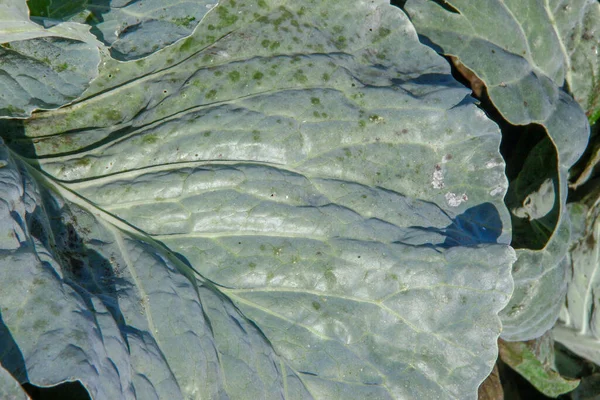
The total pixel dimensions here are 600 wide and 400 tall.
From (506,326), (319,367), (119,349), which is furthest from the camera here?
(506,326)

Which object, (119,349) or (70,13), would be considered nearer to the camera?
(119,349)

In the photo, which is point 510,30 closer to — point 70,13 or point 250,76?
point 250,76

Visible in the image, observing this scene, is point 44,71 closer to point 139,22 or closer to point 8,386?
point 139,22

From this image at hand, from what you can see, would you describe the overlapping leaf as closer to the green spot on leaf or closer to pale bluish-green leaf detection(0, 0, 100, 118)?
pale bluish-green leaf detection(0, 0, 100, 118)

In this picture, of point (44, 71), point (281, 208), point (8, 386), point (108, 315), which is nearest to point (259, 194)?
point (281, 208)

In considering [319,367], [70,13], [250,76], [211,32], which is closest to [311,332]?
[319,367]

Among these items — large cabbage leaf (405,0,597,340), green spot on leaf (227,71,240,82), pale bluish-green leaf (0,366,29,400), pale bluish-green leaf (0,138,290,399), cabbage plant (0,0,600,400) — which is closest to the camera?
pale bluish-green leaf (0,366,29,400)

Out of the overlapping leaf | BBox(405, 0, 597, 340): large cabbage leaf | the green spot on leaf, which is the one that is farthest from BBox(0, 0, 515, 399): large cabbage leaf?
BBox(405, 0, 597, 340): large cabbage leaf
